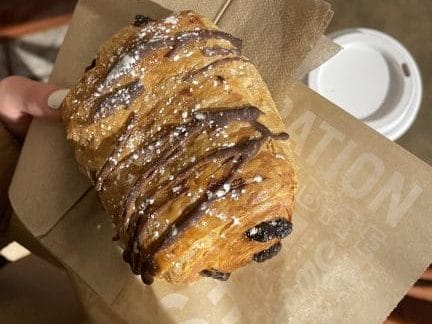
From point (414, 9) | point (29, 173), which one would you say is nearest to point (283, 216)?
point (29, 173)

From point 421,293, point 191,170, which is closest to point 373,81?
point 421,293

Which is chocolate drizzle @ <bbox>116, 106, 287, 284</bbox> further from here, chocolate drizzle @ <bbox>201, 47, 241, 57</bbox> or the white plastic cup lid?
the white plastic cup lid

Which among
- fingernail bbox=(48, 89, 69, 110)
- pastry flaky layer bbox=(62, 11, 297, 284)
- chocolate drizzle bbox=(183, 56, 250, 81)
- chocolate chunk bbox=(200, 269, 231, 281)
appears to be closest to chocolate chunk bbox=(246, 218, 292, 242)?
pastry flaky layer bbox=(62, 11, 297, 284)

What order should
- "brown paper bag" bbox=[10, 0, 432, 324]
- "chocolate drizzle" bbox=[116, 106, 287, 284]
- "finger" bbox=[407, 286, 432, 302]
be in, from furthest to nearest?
"finger" bbox=[407, 286, 432, 302] → "brown paper bag" bbox=[10, 0, 432, 324] → "chocolate drizzle" bbox=[116, 106, 287, 284]

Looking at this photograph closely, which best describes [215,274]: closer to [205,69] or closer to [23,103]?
[205,69]

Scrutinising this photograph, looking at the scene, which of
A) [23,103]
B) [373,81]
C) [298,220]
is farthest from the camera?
[373,81]

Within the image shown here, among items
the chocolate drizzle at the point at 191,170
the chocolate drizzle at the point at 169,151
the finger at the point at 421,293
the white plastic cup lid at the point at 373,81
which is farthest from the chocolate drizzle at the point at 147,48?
the finger at the point at 421,293
